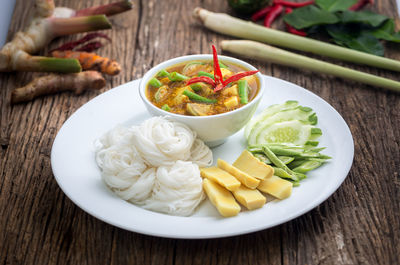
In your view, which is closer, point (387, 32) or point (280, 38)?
point (280, 38)

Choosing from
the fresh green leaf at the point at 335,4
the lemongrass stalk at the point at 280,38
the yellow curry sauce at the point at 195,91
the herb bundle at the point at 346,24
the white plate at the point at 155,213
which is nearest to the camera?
the white plate at the point at 155,213

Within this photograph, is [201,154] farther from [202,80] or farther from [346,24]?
[346,24]

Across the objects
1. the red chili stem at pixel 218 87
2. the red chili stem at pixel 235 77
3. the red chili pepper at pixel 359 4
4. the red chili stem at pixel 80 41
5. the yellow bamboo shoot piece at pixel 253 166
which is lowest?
the red chili pepper at pixel 359 4

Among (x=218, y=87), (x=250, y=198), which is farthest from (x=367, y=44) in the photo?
(x=250, y=198)

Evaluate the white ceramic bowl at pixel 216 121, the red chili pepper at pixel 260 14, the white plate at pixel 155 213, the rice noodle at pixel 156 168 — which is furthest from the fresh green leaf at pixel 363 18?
the rice noodle at pixel 156 168

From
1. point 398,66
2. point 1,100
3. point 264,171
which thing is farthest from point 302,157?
point 1,100

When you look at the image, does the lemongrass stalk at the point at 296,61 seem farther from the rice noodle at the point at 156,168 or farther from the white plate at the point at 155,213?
the rice noodle at the point at 156,168

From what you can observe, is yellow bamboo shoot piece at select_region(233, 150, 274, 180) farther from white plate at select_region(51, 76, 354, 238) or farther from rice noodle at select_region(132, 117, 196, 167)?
rice noodle at select_region(132, 117, 196, 167)
